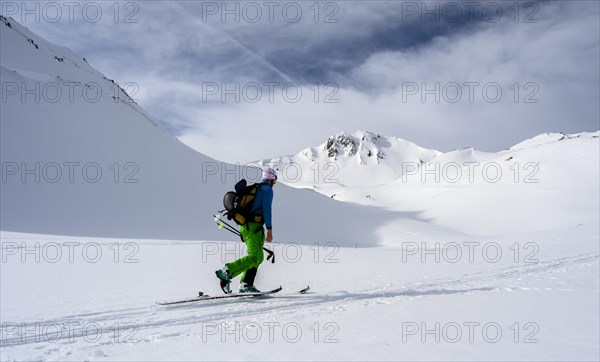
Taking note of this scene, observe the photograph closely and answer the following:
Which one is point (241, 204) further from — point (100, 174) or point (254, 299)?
point (100, 174)

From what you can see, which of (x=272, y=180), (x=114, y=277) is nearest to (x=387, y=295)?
(x=272, y=180)

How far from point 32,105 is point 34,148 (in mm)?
5710

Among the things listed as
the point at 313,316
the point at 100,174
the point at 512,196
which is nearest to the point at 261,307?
the point at 313,316

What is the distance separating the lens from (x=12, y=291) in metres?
6.19

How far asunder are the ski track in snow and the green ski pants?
54 centimetres

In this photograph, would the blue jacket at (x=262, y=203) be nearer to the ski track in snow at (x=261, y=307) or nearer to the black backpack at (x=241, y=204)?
the black backpack at (x=241, y=204)

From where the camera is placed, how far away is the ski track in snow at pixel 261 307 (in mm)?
4250

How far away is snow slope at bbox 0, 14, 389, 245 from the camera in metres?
24.8

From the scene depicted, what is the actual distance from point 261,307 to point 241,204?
171cm

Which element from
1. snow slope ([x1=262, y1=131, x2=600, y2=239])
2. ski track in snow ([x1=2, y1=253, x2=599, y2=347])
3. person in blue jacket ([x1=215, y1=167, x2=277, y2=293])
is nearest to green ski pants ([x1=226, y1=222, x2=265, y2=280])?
person in blue jacket ([x1=215, y1=167, x2=277, y2=293])

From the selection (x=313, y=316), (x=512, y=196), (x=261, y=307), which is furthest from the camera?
(x=512, y=196)

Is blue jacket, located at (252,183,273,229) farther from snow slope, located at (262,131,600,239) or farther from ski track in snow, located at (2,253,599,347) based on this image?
snow slope, located at (262,131,600,239)

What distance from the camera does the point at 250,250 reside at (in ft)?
19.8

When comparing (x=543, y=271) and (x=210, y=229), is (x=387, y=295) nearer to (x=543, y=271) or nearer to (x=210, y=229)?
(x=543, y=271)
